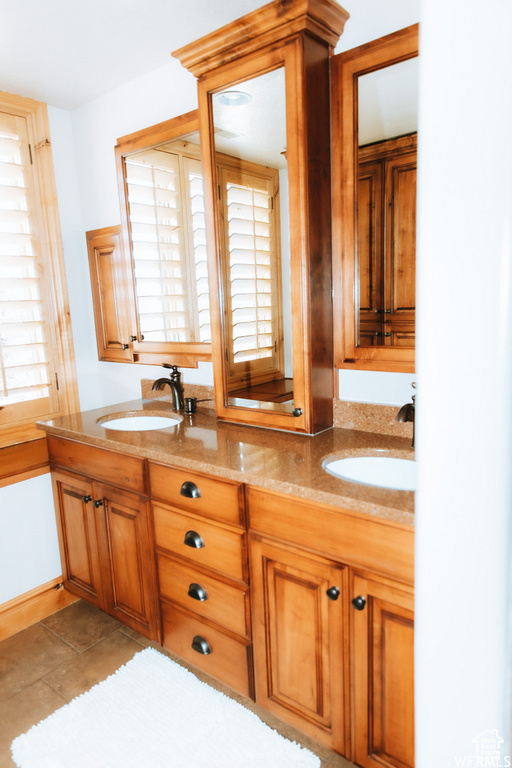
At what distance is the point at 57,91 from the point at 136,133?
1.42 ft

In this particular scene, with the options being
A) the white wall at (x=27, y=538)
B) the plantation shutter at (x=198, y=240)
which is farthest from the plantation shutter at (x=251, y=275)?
the white wall at (x=27, y=538)

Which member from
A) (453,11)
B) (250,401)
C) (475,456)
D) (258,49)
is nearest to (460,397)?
(475,456)

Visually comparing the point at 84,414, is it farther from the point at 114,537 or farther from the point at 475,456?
the point at 475,456

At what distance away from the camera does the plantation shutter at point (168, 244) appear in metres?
2.03

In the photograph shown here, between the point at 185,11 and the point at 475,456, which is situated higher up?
the point at 185,11

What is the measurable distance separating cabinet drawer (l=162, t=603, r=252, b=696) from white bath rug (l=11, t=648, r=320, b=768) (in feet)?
0.43

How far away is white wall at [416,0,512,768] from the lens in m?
0.50

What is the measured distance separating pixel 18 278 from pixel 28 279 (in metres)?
0.04

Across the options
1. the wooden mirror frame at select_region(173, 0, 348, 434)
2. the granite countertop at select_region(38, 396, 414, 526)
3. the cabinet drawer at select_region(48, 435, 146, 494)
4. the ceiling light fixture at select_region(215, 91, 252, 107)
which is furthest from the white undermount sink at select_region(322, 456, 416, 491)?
the ceiling light fixture at select_region(215, 91, 252, 107)

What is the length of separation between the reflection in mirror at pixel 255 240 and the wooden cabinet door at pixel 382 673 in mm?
726

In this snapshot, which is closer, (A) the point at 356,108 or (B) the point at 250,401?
(A) the point at 356,108

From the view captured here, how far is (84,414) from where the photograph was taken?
2.19 metres

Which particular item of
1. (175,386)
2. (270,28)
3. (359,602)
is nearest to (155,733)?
(359,602)

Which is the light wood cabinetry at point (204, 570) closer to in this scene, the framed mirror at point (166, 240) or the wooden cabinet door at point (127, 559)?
the wooden cabinet door at point (127, 559)
